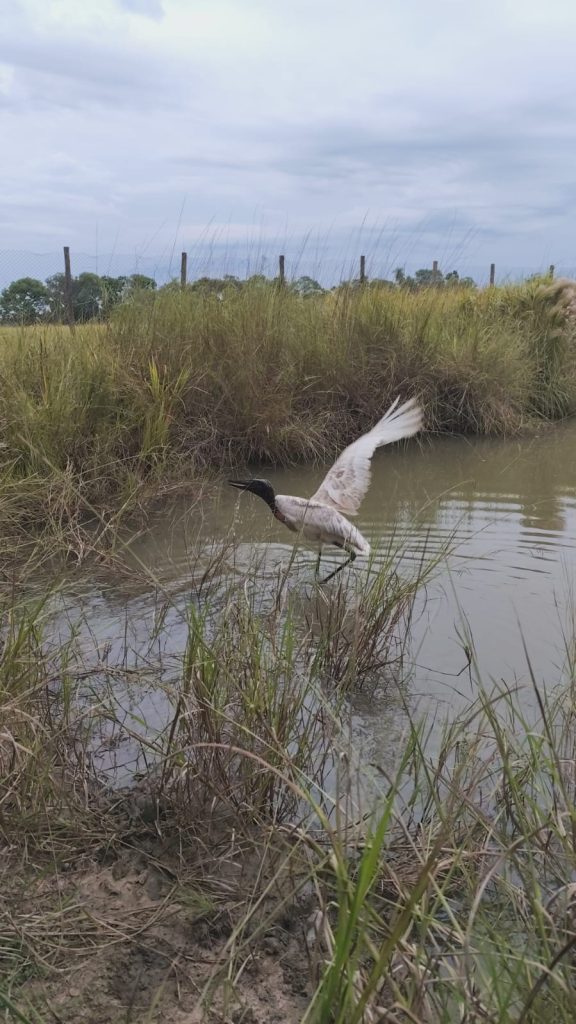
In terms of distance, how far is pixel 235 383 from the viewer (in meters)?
7.06

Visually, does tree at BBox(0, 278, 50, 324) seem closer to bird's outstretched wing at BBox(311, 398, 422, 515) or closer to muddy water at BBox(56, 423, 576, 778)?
muddy water at BBox(56, 423, 576, 778)

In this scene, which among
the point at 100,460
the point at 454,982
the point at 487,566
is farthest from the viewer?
the point at 100,460

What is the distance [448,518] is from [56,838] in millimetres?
4573

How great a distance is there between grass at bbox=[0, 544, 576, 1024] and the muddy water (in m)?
0.53

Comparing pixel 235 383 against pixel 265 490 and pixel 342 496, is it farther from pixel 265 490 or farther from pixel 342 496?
pixel 342 496

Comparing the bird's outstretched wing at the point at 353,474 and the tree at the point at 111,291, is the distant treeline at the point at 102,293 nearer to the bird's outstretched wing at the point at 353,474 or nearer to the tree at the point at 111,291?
the tree at the point at 111,291

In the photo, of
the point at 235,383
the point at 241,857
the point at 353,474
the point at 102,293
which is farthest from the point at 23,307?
the point at 241,857

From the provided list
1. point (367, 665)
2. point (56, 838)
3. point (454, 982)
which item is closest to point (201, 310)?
A: point (367, 665)

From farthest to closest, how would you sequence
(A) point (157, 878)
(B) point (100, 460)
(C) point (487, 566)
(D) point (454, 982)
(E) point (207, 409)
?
(E) point (207, 409)
(B) point (100, 460)
(C) point (487, 566)
(A) point (157, 878)
(D) point (454, 982)

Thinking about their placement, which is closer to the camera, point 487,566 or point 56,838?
point 56,838

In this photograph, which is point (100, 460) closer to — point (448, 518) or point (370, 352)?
point (448, 518)

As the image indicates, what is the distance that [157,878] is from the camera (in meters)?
2.06

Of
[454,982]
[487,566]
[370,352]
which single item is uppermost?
[370,352]

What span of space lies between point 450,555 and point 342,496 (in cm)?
80
